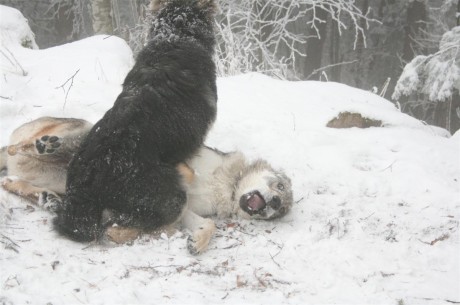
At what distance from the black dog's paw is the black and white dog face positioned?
1.72 meters

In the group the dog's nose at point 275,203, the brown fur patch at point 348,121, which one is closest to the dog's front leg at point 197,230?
the dog's nose at point 275,203

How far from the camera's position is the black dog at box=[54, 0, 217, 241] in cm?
346

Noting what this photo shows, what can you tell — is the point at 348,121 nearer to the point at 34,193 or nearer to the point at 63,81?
the point at 34,193

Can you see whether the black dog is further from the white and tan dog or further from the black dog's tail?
the white and tan dog

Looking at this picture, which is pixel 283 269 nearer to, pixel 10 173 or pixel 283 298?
pixel 283 298

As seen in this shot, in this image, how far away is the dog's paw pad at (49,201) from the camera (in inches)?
151

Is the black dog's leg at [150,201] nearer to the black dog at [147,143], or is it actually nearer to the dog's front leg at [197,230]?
the black dog at [147,143]

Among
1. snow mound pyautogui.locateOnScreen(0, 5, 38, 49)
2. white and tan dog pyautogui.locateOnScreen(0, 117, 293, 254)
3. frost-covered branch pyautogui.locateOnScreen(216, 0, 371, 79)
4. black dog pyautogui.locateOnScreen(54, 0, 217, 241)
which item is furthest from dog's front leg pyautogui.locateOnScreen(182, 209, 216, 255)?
snow mound pyautogui.locateOnScreen(0, 5, 38, 49)

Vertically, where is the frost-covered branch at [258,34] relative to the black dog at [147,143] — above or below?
below

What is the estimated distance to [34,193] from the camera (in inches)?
156

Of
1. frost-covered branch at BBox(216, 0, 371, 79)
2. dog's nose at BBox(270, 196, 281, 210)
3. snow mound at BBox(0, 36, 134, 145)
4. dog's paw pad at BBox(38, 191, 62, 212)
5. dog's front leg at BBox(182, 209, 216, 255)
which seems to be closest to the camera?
dog's front leg at BBox(182, 209, 216, 255)

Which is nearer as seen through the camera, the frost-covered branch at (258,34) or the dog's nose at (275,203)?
the dog's nose at (275,203)

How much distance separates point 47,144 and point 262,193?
6.52ft

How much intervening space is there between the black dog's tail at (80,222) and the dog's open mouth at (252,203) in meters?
1.33
